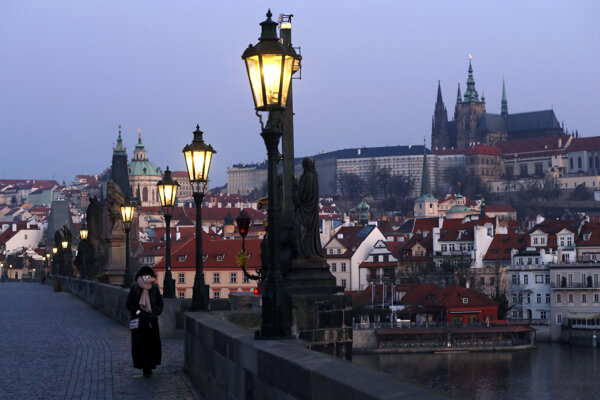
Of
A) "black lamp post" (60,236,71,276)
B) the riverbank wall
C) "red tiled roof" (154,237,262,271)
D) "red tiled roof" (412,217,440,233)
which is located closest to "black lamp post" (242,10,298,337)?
"black lamp post" (60,236,71,276)

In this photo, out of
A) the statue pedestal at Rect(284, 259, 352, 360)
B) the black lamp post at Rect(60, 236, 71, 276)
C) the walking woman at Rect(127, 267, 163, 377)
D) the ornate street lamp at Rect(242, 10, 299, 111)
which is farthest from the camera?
the black lamp post at Rect(60, 236, 71, 276)

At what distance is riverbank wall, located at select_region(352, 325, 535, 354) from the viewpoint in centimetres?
7656

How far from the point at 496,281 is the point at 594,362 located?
2789 centimetres

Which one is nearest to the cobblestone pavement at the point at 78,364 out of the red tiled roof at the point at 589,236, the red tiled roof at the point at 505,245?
the red tiled roof at the point at 505,245

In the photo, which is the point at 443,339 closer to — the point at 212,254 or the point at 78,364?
the point at 212,254

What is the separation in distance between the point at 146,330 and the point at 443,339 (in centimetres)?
6713

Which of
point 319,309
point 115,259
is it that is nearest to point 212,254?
point 115,259

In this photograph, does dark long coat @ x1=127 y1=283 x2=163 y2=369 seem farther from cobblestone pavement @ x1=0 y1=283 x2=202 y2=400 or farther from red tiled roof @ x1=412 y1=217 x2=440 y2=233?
red tiled roof @ x1=412 y1=217 x2=440 y2=233

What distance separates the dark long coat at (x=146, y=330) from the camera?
12.4 meters

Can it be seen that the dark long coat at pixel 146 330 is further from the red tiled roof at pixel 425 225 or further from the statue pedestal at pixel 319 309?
the red tiled roof at pixel 425 225

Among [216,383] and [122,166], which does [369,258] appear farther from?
[216,383]

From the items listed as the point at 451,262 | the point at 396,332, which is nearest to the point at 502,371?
the point at 396,332

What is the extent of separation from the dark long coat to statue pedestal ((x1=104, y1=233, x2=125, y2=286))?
20779 millimetres

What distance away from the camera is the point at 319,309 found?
553 inches
